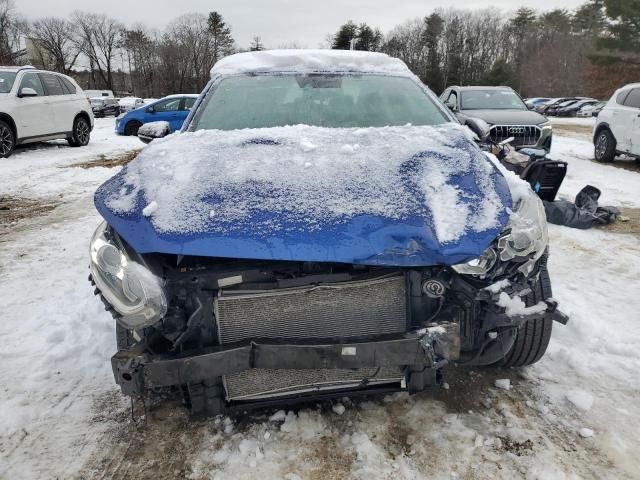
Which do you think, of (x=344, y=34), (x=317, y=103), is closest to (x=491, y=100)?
(x=317, y=103)

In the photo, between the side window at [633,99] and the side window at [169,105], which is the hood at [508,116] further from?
the side window at [169,105]

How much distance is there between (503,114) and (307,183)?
795cm

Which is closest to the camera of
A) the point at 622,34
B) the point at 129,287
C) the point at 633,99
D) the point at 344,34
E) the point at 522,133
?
the point at 129,287

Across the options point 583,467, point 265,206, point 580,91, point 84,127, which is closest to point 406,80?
point 265,206

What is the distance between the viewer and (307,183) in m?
2.08

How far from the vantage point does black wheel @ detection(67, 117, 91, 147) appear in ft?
38.7

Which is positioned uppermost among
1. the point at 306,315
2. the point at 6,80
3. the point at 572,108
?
the point at 6,80

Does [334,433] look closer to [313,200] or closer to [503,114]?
[313,200]

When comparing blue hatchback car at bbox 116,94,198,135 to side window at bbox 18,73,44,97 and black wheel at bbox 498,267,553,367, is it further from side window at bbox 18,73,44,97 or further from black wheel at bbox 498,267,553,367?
black wheel at bbox 498,267,553,367

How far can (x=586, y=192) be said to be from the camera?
5.86 meters

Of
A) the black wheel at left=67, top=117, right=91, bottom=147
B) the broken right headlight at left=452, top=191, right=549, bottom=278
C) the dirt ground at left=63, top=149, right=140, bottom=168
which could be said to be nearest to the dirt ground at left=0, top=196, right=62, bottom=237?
the dirt ground at left=63, top=149, right=140, bottom=168

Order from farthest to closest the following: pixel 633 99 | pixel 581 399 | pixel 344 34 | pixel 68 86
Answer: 1. pixel 344 34
2. pixel 68 86
3. pixel 633 99
4. pixel 581 399

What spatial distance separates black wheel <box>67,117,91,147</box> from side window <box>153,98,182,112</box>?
2.05 meters

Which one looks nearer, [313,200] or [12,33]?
[313,200]
